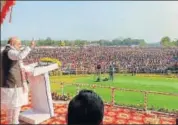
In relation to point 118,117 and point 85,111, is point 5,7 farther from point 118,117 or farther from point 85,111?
point 85,111

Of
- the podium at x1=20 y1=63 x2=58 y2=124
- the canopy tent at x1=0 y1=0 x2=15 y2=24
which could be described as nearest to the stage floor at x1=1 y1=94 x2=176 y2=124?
the podium at x1=20 y1=63 x2=58 y2=124

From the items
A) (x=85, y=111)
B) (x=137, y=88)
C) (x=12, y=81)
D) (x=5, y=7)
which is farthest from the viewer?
(x=137, y=88)

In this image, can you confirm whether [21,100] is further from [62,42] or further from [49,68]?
[62,42]

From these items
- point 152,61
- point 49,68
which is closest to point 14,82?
point 49,68

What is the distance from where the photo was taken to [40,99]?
3.41m

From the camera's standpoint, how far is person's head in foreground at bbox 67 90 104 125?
759mm

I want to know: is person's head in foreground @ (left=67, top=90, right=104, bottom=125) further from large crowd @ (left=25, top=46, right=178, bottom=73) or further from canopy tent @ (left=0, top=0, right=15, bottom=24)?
large crowd @ (left=25, top=46, right=178, bottom=73)

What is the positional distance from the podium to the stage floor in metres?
0.10

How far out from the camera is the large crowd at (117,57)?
20.8ft

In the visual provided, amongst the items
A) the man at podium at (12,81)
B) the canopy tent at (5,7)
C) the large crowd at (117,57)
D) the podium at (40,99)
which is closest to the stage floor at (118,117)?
the podium at (40,99)

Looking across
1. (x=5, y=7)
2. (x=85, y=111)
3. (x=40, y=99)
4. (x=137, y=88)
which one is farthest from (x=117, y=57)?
(x=85, y=111)

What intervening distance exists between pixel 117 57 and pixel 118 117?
410 centimetres

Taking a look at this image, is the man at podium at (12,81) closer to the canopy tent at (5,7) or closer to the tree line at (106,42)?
the canopy tent at (5,7)

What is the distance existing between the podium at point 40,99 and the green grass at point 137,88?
1.94 meters
